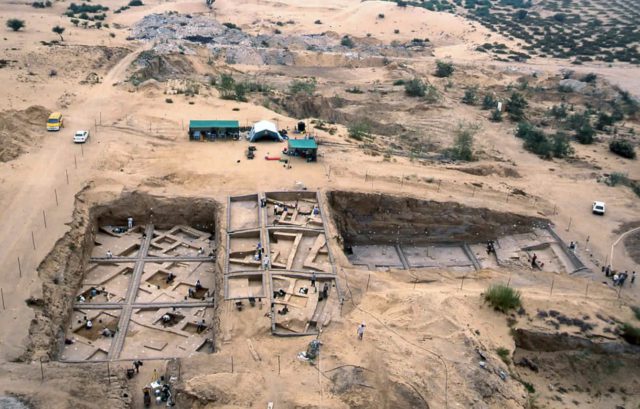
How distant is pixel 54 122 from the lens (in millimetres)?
35188

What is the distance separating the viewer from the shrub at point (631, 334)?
69.8 ft

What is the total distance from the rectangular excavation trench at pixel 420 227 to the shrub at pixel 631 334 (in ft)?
26.9

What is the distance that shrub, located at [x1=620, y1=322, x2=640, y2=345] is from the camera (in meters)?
21.3

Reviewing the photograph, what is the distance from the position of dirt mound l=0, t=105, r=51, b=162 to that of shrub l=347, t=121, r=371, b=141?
18.8 metres

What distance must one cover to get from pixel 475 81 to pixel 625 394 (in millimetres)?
40893

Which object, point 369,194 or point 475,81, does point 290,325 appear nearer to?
point 369,194

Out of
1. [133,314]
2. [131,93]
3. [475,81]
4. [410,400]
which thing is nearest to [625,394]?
[410,400]

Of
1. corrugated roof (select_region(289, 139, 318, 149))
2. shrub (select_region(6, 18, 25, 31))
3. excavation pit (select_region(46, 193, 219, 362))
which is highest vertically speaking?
shrub (select_region(6, 18, 25, 31))

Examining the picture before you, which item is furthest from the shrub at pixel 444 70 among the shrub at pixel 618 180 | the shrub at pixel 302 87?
the shrub at pixel 618 180

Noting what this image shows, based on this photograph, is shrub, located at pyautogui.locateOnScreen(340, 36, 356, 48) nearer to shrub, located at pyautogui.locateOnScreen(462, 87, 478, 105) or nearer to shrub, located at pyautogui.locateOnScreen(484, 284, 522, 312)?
shrub, located at pyautogui.locateOnScreen(462, 87, 478, 105)

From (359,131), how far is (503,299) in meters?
19.6

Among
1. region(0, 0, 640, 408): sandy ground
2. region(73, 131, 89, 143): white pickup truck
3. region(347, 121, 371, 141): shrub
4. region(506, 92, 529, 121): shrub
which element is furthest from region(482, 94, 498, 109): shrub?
region(73, 131, 89, 143): white pickup truck

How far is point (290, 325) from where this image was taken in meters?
21.0

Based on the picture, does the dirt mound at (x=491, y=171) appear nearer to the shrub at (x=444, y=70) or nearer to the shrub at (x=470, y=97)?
the shrub at (x=470, y=97)
